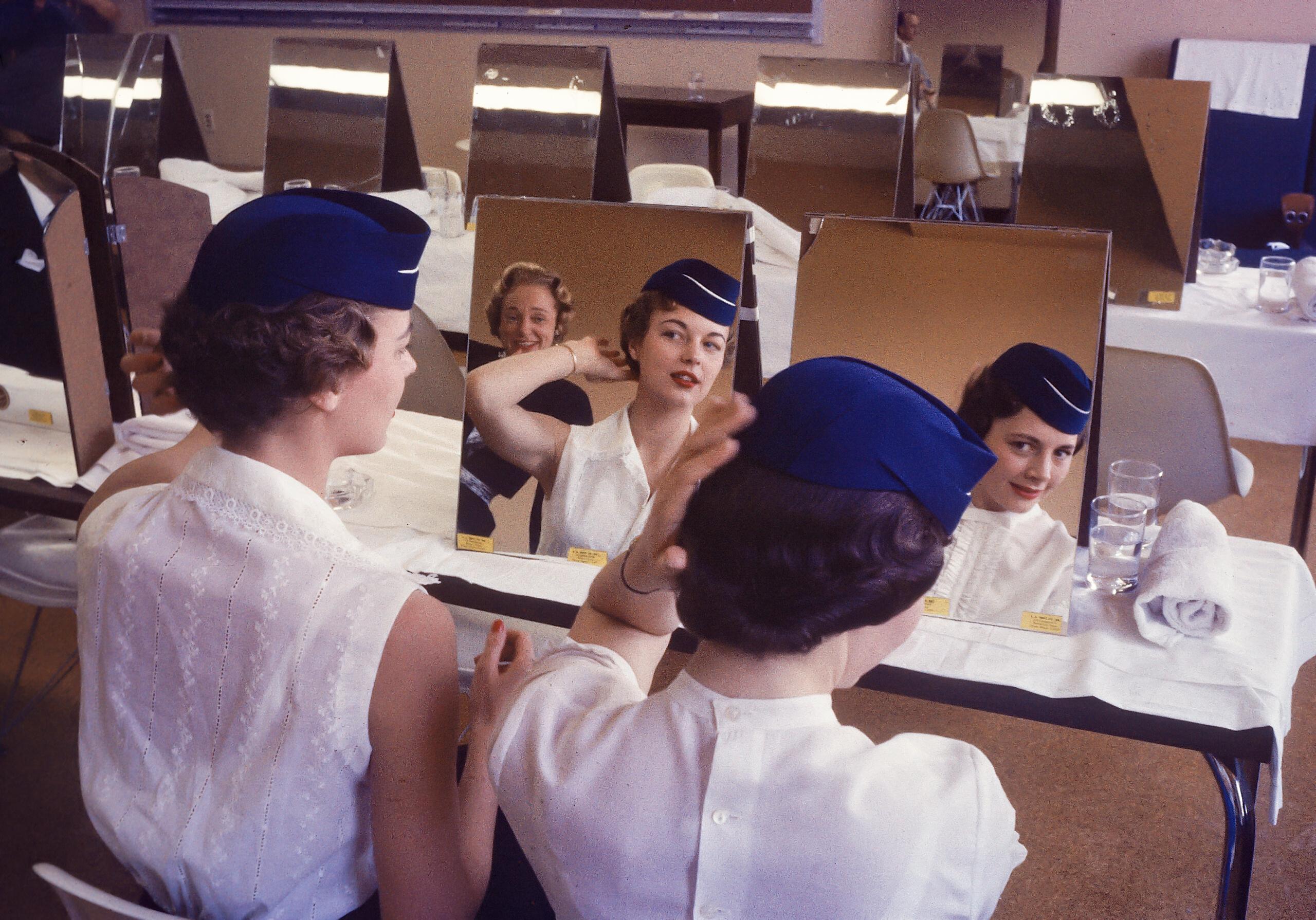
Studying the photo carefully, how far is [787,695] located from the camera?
34.0 inches

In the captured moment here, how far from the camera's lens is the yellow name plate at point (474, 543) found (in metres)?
1.64

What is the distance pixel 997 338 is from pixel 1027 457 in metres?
0.16

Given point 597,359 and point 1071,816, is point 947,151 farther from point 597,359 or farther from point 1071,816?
point 597,359

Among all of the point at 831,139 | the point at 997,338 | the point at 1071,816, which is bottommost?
the point at 1071,816

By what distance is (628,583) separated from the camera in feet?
3.68

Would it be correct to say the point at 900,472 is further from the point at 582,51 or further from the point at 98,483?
the point at 582,51

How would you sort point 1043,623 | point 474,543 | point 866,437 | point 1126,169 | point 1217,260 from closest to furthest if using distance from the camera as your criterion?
point 866,437 → point 1043,623 → point 474,543 → point 1126,169 → point 1217,260

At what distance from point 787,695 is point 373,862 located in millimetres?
484

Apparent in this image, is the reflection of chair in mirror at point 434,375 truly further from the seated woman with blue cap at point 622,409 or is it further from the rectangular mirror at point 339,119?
the rectangular mirror at point 339,119

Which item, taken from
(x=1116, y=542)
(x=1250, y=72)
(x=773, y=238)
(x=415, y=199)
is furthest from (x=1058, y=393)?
(x=1250, y=72)

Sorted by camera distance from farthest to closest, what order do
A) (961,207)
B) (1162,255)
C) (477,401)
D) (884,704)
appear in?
(961,207) < (1162,255) < (884,704) < (477,401)

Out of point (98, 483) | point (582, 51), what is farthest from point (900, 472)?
point (582, 51)

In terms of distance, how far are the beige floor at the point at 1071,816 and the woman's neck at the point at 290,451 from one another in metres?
1.28

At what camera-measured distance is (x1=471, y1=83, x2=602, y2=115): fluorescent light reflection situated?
279 centimetres
